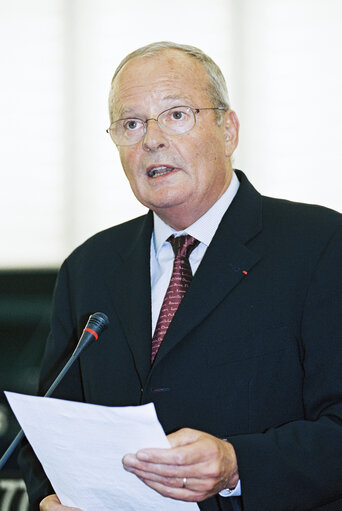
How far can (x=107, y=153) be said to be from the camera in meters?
3.88

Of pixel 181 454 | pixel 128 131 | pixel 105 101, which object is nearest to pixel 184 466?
pixel 181 454

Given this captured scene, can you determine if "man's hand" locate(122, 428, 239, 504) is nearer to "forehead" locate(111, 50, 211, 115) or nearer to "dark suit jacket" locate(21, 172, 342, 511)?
"dark suit jacket" locate(21, 172, 342, 511)

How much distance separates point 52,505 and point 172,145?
2.62 ft

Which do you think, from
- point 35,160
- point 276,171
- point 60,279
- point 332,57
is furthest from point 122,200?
point 60,279

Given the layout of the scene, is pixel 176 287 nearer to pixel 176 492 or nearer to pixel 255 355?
pixel 255 355

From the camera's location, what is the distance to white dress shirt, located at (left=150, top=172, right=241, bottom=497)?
60.4 inches

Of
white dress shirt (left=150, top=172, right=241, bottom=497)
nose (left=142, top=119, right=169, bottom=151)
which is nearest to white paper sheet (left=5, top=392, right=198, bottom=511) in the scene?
white dress shirt (left=150, top=172, right=241, bottom=497)

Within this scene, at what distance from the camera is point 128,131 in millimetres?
1605

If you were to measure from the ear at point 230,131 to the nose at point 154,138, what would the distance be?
8.0 inches

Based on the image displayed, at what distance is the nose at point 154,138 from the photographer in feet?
5.03

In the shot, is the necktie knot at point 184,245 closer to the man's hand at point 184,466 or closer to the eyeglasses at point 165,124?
the eyeglasses at point 165,124

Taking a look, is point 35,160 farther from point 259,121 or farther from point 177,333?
point 177,333

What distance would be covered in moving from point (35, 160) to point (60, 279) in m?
2.27

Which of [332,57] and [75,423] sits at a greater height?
[332,57]
